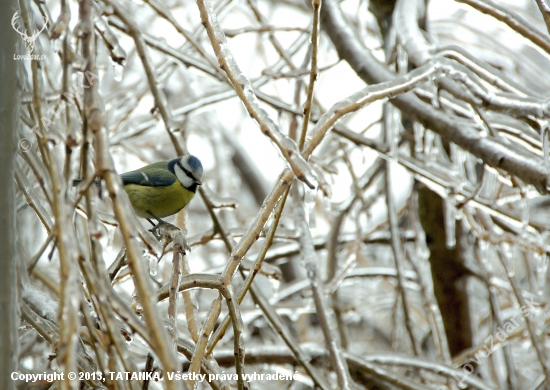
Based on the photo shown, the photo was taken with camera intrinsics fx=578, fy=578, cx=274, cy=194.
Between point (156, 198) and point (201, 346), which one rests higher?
point (156, 198)

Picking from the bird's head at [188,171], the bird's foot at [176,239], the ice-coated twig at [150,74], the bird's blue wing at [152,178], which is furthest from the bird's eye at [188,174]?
the bird's foot at [176,239]

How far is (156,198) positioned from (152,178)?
103 millimetres

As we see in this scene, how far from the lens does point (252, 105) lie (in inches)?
44.6

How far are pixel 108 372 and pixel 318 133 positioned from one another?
2.48ft

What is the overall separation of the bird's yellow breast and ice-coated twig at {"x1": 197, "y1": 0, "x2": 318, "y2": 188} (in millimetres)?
1539

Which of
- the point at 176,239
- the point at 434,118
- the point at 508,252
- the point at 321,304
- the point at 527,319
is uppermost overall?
the point at 434,118

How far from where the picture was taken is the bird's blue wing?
2.79m

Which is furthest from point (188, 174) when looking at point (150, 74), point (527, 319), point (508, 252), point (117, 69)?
point (508, 252)

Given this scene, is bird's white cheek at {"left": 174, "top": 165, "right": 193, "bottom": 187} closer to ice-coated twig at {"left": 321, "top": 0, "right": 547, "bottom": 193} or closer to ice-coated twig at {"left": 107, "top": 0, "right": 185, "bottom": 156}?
ice-coated twig at {"left": 107, "top": 0, "right": 185, "bottom": 156}

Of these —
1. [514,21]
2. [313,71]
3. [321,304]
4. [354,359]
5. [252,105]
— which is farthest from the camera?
[354,359]

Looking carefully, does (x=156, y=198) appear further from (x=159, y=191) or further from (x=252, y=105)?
(x=252, y=105)

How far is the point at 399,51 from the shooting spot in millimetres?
2545

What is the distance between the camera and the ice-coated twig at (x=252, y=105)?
3.34 feet

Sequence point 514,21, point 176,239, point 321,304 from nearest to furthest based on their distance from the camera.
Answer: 1. point 176,239
2. point 514,21
3. point 321,304
